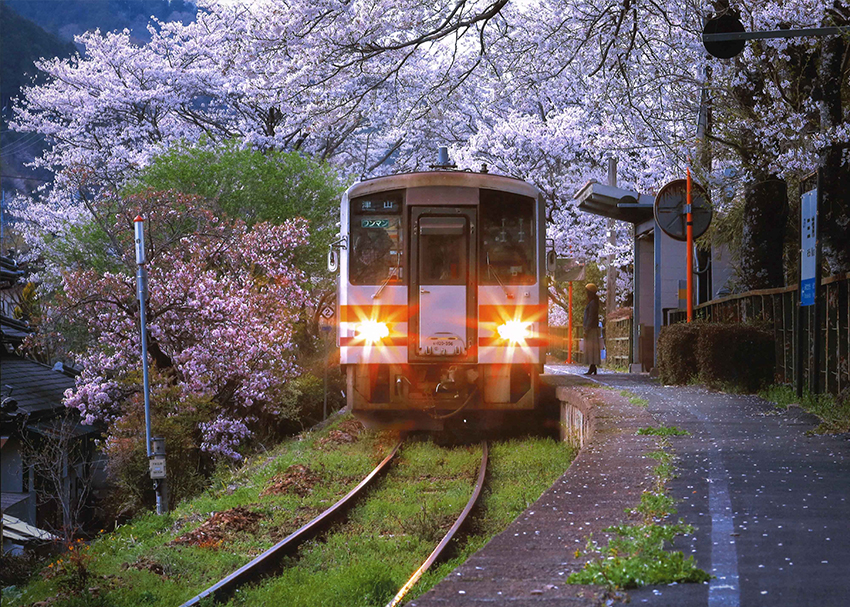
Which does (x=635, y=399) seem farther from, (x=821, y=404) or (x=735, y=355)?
(x=821, y=404)

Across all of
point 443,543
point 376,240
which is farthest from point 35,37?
point 443,543

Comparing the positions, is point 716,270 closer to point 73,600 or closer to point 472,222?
point 472,222

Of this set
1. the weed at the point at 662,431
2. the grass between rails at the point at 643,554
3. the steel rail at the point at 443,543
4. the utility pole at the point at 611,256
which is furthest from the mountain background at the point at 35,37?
the grass between rails at the point at 643,554

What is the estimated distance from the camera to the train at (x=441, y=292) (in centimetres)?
1233

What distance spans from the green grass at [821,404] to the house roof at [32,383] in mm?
15356

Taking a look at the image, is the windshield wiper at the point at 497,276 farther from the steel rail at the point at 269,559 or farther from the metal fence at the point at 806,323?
the steel rail at the point at 269,559

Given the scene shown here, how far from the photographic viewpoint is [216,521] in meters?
9.44

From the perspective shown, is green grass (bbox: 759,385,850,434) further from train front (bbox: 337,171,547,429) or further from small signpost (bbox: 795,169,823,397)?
train front (bbox: 337,171,547,429)

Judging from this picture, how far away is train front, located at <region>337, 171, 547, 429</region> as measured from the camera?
12.3 m

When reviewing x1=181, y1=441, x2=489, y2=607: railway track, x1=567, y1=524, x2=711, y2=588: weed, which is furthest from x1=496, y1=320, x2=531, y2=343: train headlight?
x1=567, y1=524, x2=711, y2=588: weed

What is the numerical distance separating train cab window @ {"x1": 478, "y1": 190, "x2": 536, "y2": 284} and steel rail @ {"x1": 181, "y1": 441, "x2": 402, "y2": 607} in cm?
392

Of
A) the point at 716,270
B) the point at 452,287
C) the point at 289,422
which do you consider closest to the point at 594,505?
the point at 452,287

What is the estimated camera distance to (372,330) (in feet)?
40.7

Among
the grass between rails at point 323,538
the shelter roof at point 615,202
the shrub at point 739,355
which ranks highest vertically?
the shelter roof at point 615,202
